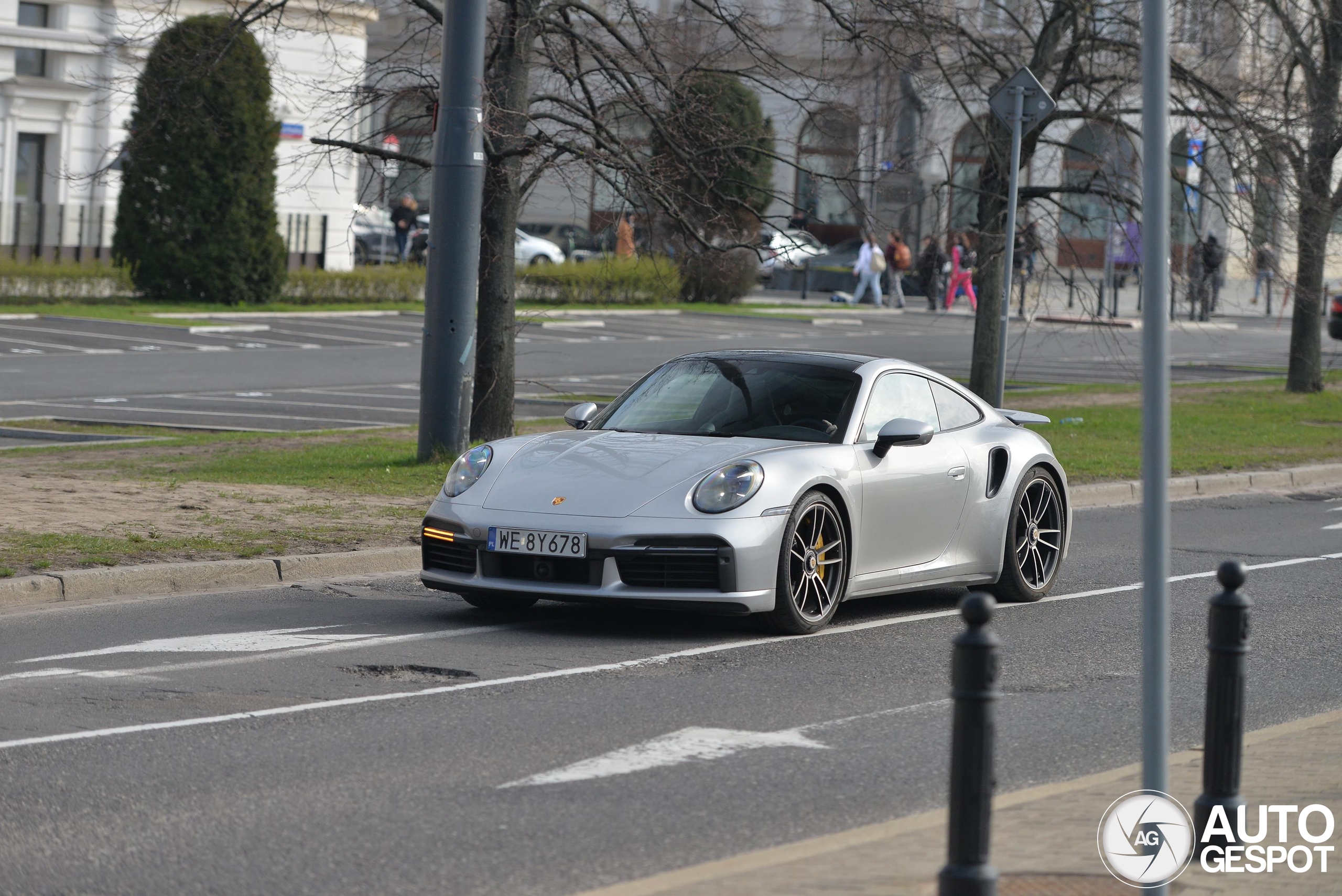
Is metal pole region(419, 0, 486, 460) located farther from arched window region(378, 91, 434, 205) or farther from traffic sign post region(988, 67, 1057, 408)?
traffic sign post region(988, 67, 1057, 408)

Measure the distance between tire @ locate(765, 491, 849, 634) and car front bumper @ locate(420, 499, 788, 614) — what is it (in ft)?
0.29

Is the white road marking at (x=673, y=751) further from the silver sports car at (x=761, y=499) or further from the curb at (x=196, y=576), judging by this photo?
the curb at (x=196, y=576)

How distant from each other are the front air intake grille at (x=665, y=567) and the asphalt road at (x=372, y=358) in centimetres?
577

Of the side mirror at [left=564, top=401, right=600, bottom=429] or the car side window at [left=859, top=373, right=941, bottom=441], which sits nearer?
the car side window at [left=859, top=373, right=941, bottom=441]

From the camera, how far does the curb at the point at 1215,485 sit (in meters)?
15.8

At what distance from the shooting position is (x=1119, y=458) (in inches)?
699

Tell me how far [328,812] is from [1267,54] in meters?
24.5

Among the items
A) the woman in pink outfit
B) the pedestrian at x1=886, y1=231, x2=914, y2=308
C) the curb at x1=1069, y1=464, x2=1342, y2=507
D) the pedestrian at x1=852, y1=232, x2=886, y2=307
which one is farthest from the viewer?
the pedestrian at x1=852, y1=232, x2=886, y2=307

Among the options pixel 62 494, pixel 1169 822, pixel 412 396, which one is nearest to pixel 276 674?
pixel 1169 822

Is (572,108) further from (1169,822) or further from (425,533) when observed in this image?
(1169,822)

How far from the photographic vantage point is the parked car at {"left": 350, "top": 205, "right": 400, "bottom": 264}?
50.9 meters

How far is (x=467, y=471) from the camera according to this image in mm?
9320

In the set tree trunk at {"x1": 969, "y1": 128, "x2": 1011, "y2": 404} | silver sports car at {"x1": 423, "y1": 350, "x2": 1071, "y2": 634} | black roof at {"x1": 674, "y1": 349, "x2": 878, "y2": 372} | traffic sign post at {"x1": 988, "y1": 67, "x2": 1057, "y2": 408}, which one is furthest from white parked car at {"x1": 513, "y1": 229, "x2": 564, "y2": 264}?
silver sports car at {"x1": 423, "y1": 350, "x2": 1071, "y2": 634}

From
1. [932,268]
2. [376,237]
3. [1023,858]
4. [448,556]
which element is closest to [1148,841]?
[1023,858]
